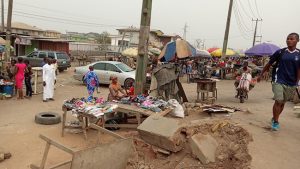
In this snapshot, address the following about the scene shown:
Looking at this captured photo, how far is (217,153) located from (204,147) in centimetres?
27

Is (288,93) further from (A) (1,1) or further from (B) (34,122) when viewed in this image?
(A) (1,1)

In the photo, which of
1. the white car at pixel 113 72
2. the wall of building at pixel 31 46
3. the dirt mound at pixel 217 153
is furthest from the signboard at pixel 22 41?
the dirt mound at pixel 217 153

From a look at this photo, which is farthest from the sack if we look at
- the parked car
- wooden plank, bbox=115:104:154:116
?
the parked car

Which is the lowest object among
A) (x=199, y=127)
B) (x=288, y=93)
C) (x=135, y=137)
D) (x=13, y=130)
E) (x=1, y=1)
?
(x=13, y=130)

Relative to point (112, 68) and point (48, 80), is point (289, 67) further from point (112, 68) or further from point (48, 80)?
point (112, 68)

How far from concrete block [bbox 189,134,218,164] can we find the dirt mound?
0.07 meters

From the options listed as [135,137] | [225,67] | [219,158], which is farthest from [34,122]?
[225,67]

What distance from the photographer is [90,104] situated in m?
7.86

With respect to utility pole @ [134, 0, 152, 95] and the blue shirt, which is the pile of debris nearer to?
the blue shirt

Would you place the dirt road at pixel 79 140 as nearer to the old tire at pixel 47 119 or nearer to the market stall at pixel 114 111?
the old tire at pixel 47 119

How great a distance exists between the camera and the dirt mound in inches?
196

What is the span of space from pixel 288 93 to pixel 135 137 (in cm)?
303

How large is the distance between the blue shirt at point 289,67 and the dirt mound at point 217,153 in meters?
1.27

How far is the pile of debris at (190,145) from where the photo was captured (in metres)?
5.00
